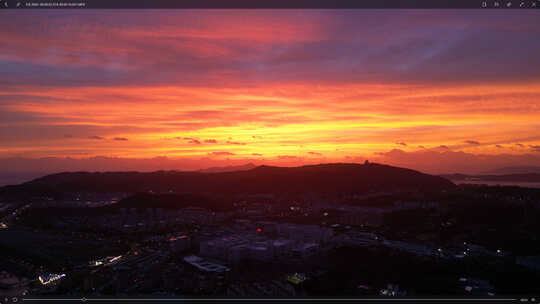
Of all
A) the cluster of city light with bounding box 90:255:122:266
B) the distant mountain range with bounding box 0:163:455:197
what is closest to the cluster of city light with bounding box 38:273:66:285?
the cluster of city light with bounding box 90:255:122:266

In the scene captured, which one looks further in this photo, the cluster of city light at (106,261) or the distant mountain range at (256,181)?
the distant mountain range at (256,181)

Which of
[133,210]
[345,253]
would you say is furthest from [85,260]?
[133,210]

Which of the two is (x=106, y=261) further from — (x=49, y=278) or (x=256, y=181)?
(x=256, y=181)

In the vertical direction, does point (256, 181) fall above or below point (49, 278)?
above

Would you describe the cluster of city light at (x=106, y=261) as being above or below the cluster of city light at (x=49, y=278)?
below

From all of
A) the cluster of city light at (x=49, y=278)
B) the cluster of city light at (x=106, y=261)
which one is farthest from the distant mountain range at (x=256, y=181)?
the cluster of city light at (x=49, y=278)

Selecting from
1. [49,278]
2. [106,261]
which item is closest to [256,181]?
[106,261]

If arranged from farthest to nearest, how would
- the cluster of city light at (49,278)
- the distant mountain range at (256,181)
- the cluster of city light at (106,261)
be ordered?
the distant mountain range at (256,181) → the cluster of city light at (106,261) → the cluster of city light at (49,278)

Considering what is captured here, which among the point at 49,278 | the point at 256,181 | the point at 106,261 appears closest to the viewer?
the point at 49,278

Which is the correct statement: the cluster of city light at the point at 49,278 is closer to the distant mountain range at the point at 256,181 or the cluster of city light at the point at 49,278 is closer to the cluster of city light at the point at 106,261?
the cluster of city light at the point at 106,261
